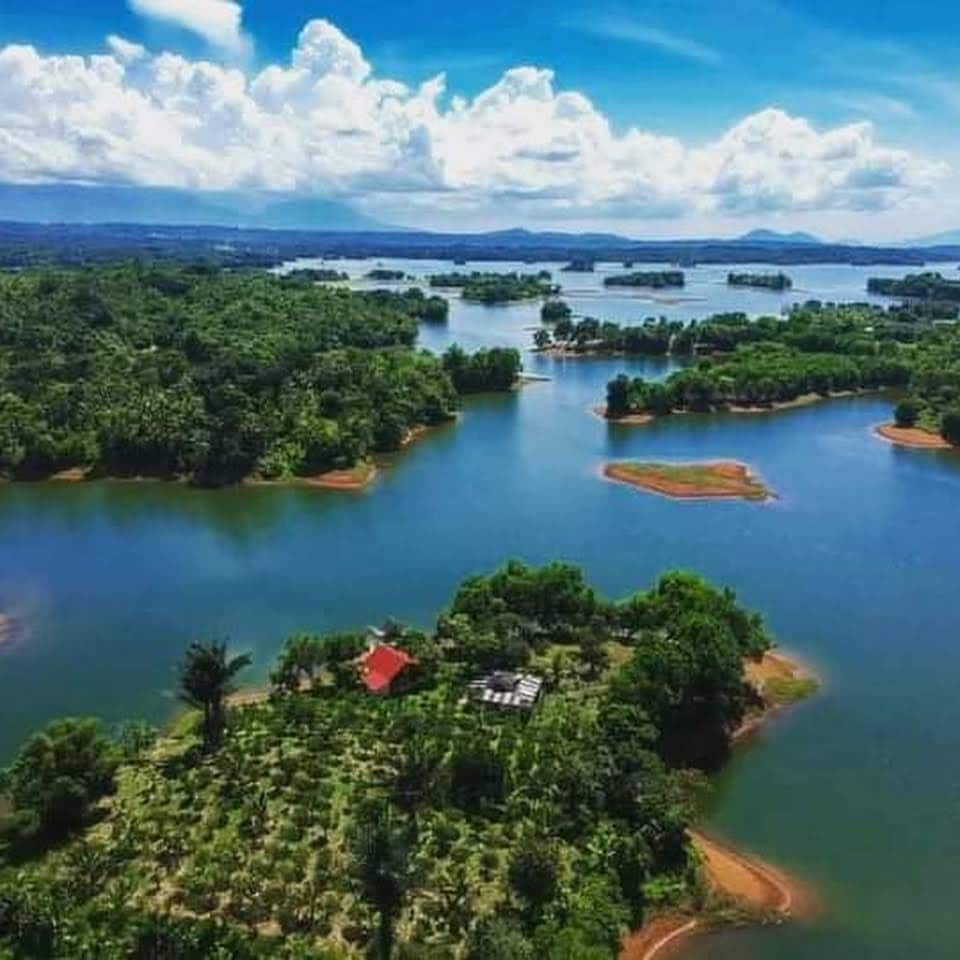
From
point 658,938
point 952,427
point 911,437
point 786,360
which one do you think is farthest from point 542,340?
point 658,938

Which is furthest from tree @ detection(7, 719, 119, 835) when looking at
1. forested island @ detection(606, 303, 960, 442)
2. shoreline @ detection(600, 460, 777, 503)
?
forested island @ detection(606, 303, 960, 442)

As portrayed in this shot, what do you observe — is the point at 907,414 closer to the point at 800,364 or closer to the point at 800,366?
the point at 800,366

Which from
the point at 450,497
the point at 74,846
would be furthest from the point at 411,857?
the point at 450,497

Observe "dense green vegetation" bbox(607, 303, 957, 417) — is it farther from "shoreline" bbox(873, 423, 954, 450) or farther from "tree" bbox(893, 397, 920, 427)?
"shoreline" bbox(873, 423, 954, 450)

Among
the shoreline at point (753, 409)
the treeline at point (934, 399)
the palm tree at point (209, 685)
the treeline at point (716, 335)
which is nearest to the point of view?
the palm tree at point (209, 685)

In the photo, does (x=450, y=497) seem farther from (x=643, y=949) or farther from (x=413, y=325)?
(x=413, y=325)

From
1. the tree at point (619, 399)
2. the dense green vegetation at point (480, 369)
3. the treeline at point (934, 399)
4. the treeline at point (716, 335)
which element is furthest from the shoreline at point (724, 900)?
the treeline at point (716, 335)

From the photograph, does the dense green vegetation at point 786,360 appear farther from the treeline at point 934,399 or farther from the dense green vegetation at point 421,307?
the dense green vegetation at point 421,307
